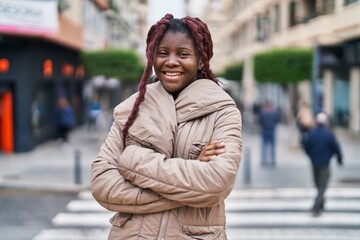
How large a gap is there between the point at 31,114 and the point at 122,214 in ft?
54.4

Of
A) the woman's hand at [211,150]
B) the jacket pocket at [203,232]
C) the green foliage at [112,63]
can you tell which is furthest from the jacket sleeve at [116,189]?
the green foliage at [112,63]

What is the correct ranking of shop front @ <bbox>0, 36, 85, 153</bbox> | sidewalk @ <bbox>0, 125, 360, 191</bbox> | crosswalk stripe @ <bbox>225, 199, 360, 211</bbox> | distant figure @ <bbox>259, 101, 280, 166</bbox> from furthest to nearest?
shop front @ <bbox>0, 36, 85, 153</bbox> → distant figure @ <bbox>259, 101, 280, 166</bbox> → sidewalk @ <bbox>0, 125, 360, 191</bbox> → crosswalk stripe @ <bbox>225, 199, 360, 211</bbox>

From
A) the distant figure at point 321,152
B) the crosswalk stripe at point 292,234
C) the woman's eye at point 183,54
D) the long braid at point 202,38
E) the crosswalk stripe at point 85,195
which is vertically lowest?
the crosswalk stripe at point 292,234

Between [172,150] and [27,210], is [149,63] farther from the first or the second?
[27,210]

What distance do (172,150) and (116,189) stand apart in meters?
0.29

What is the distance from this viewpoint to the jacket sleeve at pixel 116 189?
2227 millimetres

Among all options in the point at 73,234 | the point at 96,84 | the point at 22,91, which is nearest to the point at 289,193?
the point at 73,234

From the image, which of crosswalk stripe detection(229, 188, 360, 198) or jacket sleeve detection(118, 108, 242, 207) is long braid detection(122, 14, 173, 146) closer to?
jacket sleeve detection(118, 108, 242, 207)

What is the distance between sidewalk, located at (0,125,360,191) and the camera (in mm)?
12211

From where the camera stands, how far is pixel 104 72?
20.7 metres

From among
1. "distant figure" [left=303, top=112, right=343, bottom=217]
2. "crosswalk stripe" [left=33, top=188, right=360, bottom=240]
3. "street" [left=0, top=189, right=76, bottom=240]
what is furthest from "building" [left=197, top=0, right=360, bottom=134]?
"distant figure" [left=303, top=112, right=343, bottom=217]

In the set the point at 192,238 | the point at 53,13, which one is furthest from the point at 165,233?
the point at 53,13

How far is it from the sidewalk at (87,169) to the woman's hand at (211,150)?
9880 millimetres

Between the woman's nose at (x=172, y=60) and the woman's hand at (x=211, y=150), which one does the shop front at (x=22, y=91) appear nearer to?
the woman's nose at (x=172, y=60)
